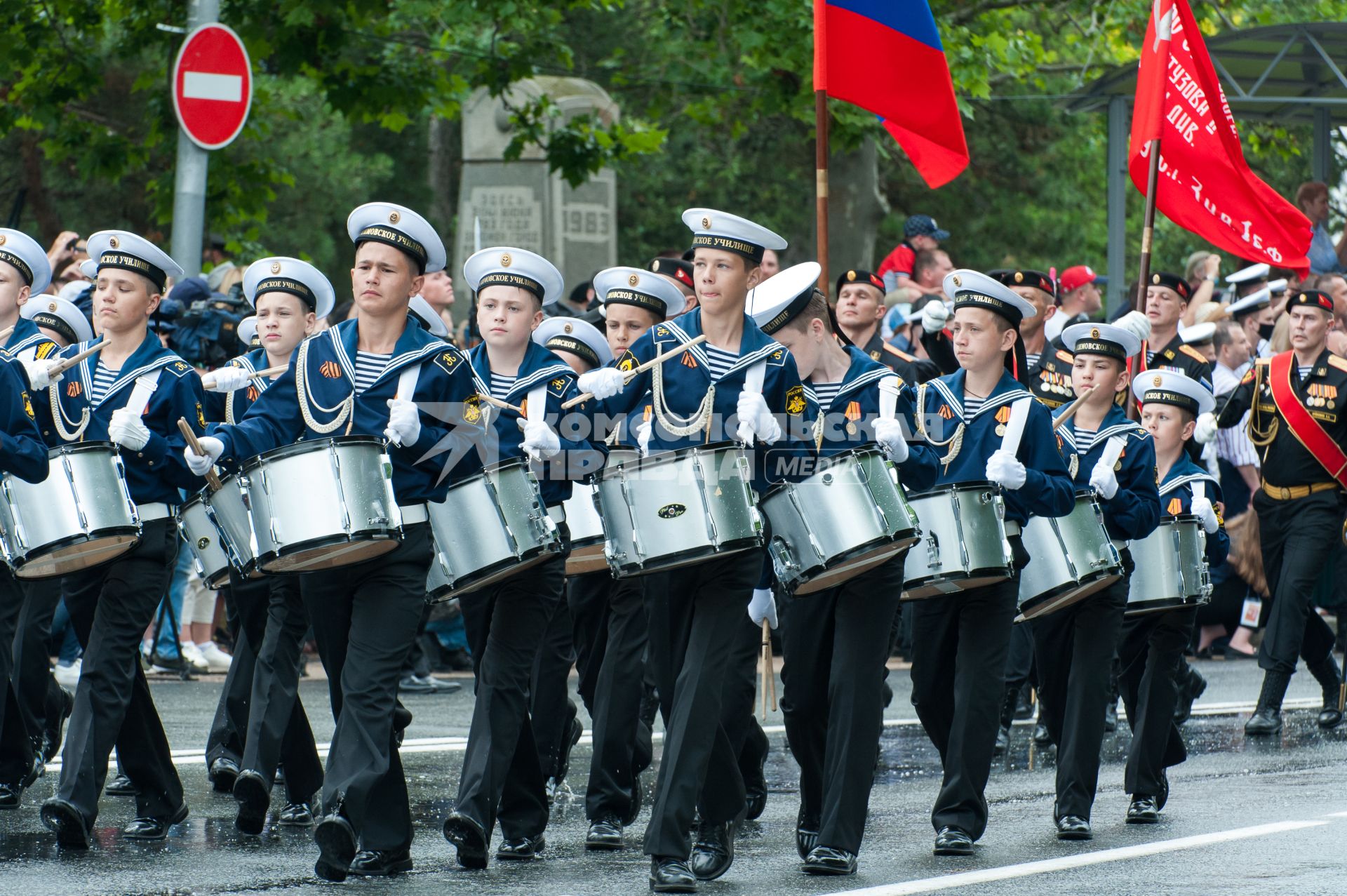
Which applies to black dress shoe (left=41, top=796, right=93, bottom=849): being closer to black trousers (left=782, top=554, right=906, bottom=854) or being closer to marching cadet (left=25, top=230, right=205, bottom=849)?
marching cadet (left=25, top=230, right=205, bottom=849)

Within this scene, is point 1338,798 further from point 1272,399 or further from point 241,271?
point 241,271

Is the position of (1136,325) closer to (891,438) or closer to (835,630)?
(891,438)

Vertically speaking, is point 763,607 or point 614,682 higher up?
point 763,607

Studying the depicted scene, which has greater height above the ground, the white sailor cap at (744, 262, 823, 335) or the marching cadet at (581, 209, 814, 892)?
the white sailor cap at (744, 262, 823, 335)

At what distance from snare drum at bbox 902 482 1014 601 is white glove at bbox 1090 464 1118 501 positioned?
2.72ft

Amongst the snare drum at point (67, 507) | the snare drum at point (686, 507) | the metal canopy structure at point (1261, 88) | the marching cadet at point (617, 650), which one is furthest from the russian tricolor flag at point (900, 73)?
the metal canopy structure at point (1261, 88)

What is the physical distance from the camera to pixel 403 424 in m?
6.97

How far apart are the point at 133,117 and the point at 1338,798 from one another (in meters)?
14.7

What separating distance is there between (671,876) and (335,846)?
1.06m

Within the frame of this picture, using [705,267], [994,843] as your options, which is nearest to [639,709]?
[994,843]

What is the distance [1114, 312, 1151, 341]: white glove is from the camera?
29.5ft

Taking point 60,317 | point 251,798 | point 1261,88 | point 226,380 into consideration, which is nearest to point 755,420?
point 251,798

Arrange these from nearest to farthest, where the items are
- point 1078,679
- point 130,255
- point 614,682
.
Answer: point 130,255
point 614,682
point 1078,679

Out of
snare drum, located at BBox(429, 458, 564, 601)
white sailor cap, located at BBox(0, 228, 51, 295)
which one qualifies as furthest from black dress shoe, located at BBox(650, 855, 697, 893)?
white sailor cap, located at BBox(0, 228, 51, 295)
